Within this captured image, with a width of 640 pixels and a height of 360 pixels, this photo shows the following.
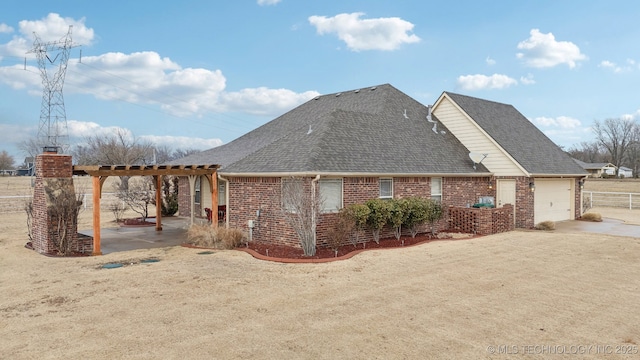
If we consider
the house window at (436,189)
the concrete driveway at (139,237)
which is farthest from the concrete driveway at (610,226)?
the concrete driveway at (139,237)

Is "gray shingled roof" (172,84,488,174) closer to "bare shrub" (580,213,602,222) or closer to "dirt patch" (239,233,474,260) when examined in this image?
"dirt patch" (239,233,474,260)

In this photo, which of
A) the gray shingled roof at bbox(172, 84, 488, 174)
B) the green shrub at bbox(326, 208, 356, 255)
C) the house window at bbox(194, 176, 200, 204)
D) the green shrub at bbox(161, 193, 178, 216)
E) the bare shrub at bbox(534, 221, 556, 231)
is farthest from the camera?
the green shrub at bbox(161, 193, 178, 216)

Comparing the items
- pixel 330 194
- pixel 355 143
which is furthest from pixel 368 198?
pixel 355 143

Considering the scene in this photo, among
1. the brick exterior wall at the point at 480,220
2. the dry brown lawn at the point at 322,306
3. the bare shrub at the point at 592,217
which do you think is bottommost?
the dry brown lawn at the point at 322,306

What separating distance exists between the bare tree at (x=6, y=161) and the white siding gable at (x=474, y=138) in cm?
9549

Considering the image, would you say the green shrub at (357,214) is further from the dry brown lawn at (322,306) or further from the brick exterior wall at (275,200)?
the dry brown lawn at (322,306)

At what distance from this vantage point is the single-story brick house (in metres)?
13.2

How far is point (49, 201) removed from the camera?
11992mm

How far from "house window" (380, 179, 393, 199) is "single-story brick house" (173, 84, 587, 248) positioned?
3 centimetres

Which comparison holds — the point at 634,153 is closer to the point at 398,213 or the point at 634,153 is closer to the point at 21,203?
the point at 398,213

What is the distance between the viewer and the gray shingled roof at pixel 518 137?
61.0ft

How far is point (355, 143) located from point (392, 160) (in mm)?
1436

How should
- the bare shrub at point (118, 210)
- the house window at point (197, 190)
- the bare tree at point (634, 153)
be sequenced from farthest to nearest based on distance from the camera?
the bare tree at point (634, 153) → the bare shrub at point (118, 210) → the house window at point (197, 190)

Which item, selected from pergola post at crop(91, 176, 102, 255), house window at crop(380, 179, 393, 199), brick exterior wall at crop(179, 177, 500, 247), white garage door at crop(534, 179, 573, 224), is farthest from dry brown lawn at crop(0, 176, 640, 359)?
white garage door at crop(534, 179, 573, 224)
